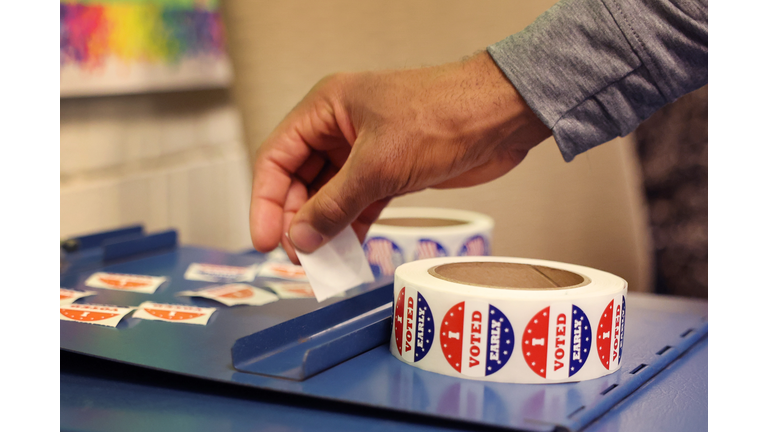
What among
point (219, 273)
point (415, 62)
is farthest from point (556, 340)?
point (415, 62)

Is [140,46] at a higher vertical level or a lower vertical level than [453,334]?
higher

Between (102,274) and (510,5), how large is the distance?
85 centimetres

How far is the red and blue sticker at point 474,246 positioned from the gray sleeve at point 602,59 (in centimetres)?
28

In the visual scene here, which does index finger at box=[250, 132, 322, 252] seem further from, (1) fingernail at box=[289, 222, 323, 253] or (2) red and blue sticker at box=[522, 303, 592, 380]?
(2) red and blue sticker at box=[522, 303, 592, 380]

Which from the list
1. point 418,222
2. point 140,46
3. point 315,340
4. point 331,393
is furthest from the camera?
point 140,46

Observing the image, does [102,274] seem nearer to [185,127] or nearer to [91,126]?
[91,126]

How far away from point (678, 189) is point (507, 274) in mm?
1264

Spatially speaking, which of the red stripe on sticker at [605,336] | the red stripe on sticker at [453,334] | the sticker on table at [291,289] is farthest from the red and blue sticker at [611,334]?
the sticker on table at [291,289]

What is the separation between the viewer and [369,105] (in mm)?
656

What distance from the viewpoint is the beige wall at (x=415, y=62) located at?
4.11ft

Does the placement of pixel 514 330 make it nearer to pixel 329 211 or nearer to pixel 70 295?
pixel 329 211

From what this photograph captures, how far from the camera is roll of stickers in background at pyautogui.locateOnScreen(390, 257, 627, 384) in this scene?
1.64 ft

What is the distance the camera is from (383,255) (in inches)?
36.3

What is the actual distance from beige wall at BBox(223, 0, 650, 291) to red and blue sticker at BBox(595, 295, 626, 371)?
630mm
